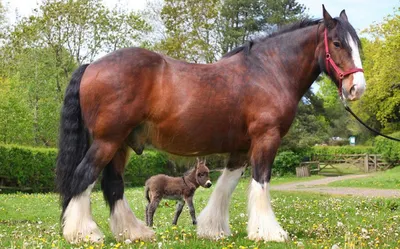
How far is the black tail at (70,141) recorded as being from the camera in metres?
6.10

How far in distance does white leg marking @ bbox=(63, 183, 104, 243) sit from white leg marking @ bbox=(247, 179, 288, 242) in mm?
1956

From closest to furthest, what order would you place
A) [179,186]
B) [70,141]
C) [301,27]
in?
[70,141]
[301,27]
[179,186]

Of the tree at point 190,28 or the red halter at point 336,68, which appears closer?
Answer: the red halter at point 336,68

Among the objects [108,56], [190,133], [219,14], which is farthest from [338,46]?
[219,14]

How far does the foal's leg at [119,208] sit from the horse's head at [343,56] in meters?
3.04

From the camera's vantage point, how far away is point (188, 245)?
5781mm

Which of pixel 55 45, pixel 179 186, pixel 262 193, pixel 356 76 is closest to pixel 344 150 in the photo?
pixel 55 45

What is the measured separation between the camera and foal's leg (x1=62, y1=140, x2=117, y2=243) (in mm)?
5891

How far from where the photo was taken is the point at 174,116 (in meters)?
6.16

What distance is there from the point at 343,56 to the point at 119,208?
11.8ft

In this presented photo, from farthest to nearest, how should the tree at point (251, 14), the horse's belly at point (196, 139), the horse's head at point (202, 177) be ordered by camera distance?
the tree at point (251, 14), the horse's head at point (202, 177), the horse's belly at point (196, 139)

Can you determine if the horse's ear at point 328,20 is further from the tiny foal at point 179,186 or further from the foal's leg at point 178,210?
the foal's leg at point 178,210

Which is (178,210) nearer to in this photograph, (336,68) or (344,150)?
(336,68)

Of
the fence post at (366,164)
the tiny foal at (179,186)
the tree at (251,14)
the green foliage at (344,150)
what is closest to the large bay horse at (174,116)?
the tiny foal at (179,186)
